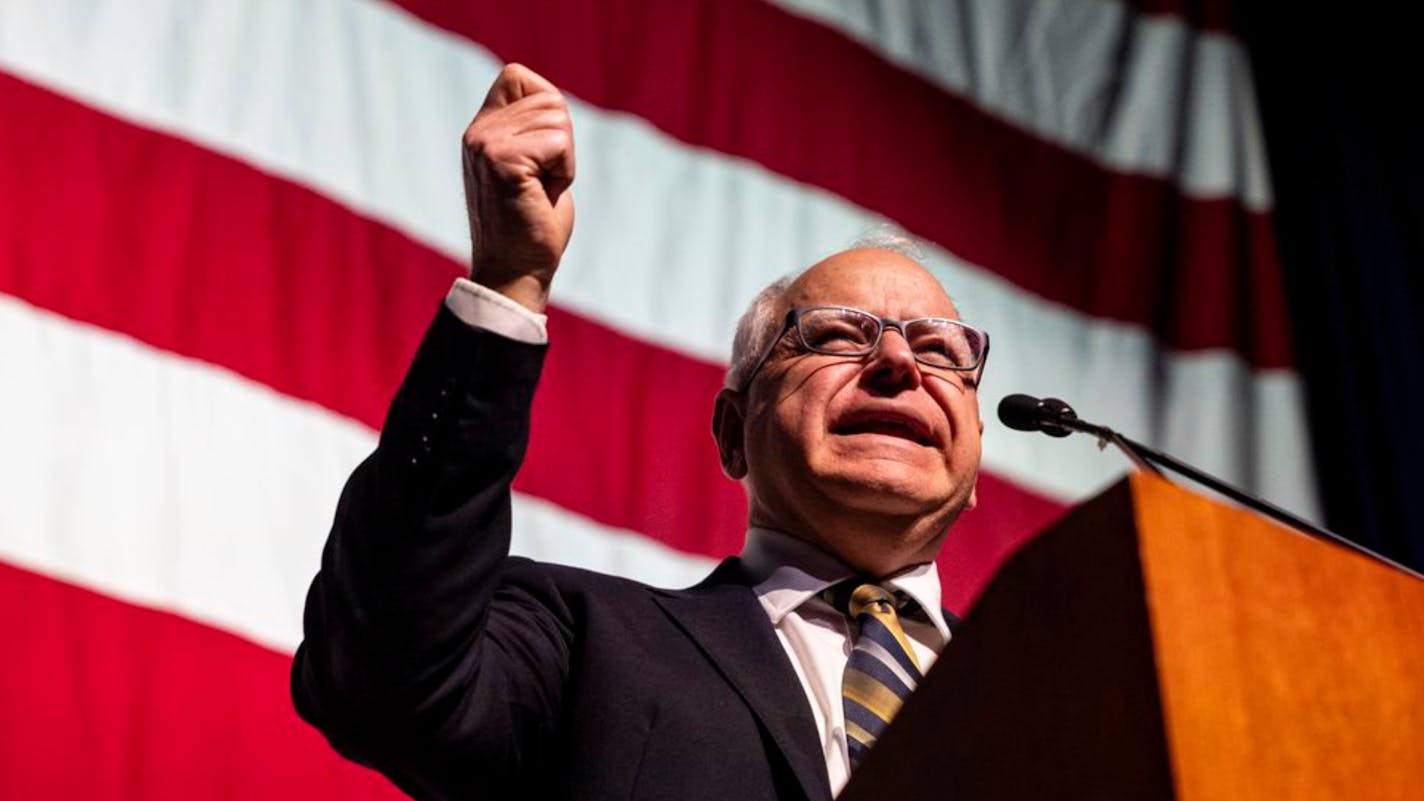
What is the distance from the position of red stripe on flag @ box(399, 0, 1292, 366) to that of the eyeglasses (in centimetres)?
100

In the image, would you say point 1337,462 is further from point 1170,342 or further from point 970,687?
point 970,687

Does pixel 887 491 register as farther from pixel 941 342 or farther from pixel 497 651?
pixel 497 651

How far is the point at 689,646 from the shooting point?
146cm

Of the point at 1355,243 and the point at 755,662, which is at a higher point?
the point at 755,662

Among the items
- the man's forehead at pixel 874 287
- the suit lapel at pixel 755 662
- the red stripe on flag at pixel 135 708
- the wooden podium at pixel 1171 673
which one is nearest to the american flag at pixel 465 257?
the red stripe on flag at pixel 135 708

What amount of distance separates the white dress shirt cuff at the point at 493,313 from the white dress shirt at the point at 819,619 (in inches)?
5.6

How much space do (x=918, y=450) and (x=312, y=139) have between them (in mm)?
1113

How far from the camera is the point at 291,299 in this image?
7.66 feet

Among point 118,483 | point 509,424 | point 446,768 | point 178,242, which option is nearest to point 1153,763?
point 509,424

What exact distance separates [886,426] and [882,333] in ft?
0.40

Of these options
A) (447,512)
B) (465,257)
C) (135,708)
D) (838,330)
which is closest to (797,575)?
(838,330)

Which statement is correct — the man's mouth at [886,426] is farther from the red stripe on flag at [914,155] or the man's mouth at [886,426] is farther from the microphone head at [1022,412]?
the red stripe on flag at [914,155]

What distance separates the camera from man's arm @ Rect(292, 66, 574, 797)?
117 centimetres

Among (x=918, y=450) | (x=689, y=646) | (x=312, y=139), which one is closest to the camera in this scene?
(x=689, y=646)
